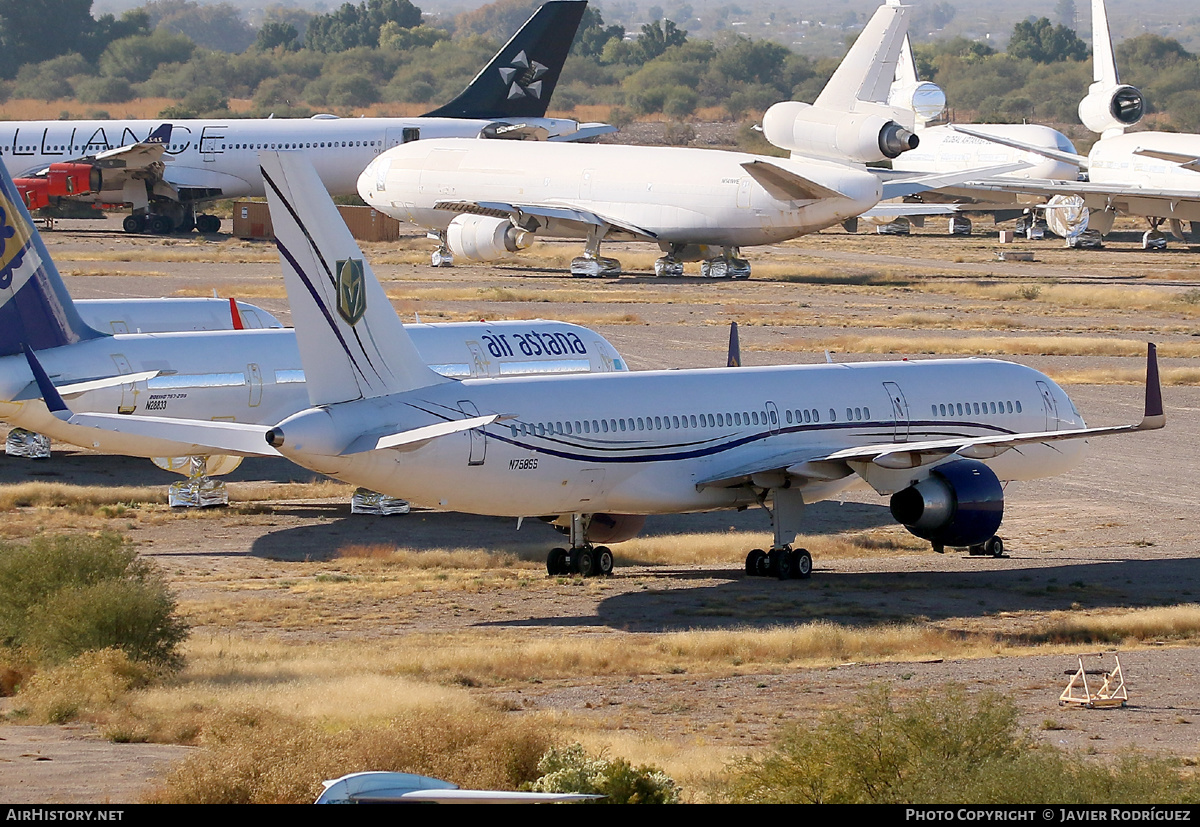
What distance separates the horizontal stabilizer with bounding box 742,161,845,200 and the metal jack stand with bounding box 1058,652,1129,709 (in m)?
51.1

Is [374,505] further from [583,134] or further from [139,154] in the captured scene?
[583,134]

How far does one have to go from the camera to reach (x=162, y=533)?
3359 centimetres

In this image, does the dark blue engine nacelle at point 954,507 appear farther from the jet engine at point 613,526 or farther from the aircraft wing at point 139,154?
the aircraft wing at point 139,154

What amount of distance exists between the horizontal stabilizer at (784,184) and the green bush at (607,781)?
59349 millimetres

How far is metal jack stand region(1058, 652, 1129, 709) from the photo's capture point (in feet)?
66.5

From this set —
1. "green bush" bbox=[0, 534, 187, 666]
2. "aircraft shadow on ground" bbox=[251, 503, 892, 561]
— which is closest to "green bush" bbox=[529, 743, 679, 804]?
"green bush" bbox=[0, 534, 187, 666]

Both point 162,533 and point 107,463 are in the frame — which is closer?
point 162,533

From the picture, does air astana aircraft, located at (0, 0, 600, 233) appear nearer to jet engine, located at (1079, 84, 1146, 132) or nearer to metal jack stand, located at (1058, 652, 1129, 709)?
jet engine, located at (1079, 84, 1146, 132)

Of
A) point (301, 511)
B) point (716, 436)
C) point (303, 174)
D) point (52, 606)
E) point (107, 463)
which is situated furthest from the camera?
point (107, 463)

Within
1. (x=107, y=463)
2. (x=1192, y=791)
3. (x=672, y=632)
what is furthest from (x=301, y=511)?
(x=1192, y=791)

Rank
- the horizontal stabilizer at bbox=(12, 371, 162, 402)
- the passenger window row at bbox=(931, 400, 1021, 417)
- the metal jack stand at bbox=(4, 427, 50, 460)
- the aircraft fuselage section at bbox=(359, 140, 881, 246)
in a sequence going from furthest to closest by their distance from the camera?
the aircraft fuselage section at bbox=(359, 140, 881, 246), the metal jack stand at bbox=(4, 427, 50, 460), the horizontal stabilizer at bbox=(12, 371, 162, 402), the passenger window row at bbox=(931, 400, 1021, 417)

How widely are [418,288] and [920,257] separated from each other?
110 ft

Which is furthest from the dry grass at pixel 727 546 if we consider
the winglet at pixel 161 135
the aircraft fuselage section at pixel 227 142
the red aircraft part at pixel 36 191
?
the winglet at pixel 161 135

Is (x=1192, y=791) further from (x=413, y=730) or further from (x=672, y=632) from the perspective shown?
(x=672, y=632)
